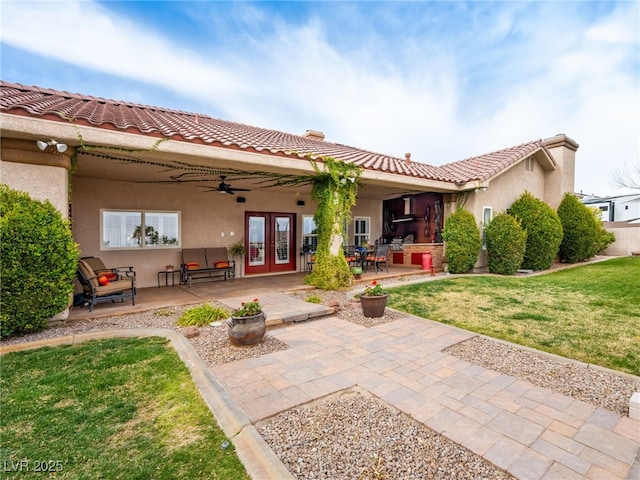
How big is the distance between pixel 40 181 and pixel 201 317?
3.65 m

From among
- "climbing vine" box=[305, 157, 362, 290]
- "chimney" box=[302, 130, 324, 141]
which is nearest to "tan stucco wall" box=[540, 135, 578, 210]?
"chimney" box=[302, 130, 324, 141]

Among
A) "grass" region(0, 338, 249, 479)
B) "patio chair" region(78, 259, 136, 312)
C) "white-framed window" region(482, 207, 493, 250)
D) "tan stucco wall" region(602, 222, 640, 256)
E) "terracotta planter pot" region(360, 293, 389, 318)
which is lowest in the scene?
"grass" region(0, 338, 249, 479)

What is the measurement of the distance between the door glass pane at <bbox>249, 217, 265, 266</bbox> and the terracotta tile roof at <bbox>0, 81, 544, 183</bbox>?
308 centimetres

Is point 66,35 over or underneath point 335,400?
over

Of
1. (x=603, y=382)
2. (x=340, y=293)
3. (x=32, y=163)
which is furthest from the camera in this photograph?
(x=340, y=293)

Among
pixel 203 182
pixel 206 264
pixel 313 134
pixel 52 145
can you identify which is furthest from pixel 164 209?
pixel 313 134

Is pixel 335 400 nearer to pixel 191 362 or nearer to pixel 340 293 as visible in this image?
pixel 191 362

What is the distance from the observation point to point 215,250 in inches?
420

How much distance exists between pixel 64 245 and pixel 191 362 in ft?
11.0

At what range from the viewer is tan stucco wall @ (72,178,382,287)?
8.87 m

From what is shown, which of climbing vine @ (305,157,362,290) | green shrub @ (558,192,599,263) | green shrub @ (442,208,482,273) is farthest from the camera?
green shrub @ (558,192,599,263)

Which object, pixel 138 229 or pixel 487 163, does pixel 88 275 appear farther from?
pixel 487 163

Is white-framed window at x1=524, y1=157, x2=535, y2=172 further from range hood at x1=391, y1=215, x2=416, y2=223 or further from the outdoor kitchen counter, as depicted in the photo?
the outdoor kitchen counter

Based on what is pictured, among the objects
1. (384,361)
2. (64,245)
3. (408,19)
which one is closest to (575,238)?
(408,19)
